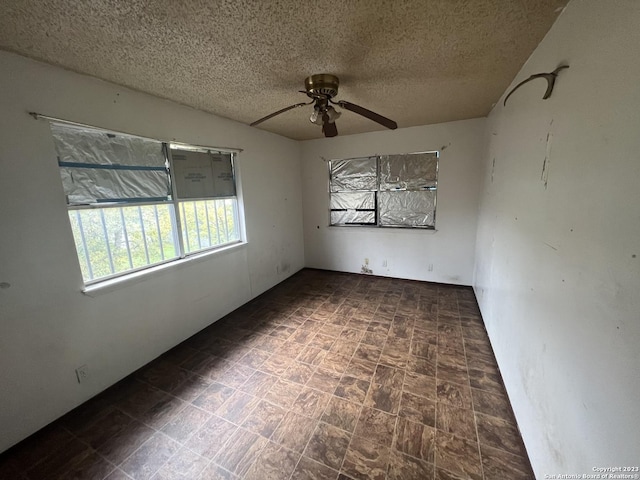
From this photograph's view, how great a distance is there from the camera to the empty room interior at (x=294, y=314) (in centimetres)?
91

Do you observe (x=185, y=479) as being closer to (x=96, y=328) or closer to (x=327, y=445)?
(x=327, y=445)

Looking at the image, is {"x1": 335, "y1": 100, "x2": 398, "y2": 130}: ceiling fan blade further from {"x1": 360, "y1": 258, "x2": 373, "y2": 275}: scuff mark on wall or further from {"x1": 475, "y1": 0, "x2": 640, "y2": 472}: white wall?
{"x1": 360, "y1": 258, "x2": 373, "y2": 275}: scuff mark on wall

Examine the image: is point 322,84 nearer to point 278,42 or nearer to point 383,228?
point 278,42

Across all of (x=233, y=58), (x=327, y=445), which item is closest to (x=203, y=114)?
(x=233, y=58)

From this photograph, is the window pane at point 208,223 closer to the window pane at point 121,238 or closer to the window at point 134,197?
the window at point 134,197

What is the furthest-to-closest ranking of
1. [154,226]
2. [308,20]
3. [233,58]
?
1. [154,226]
2. [233,58]
3. [308,20]

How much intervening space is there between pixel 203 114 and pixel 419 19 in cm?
→ 221

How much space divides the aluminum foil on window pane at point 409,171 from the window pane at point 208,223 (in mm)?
2264

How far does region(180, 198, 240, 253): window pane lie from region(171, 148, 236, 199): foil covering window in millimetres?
102

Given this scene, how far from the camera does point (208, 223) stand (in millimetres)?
2865

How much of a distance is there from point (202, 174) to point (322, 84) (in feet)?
5.29

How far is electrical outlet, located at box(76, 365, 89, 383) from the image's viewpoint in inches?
69.1

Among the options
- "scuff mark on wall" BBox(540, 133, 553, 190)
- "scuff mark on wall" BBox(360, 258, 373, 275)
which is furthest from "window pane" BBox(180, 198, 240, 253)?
"scuff mark on wall" BBox(540, 133, 553, 190)

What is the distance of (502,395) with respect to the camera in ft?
5.82
